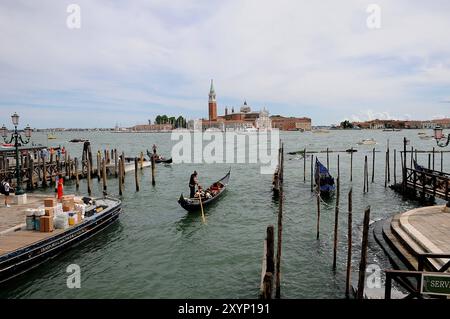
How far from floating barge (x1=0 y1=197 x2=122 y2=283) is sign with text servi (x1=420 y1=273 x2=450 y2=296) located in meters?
10.1

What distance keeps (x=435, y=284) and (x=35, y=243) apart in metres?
10.5

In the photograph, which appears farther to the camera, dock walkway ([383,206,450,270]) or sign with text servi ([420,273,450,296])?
dock walkway ([383,206,450,270])

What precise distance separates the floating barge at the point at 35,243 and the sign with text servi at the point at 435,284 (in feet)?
33.3

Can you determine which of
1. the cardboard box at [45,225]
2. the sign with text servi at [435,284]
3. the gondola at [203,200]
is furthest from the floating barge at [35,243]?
the sign with text servi at [435,284]

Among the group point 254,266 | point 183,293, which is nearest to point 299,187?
point 254,266

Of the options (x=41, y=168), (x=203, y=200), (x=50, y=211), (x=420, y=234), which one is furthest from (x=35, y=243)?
(x=41, y=168)

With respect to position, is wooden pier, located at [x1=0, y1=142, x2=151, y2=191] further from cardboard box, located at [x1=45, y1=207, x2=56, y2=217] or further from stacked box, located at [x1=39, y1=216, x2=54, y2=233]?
stacked box, located at [x1=39, y1=216, x2=54, y2=233]

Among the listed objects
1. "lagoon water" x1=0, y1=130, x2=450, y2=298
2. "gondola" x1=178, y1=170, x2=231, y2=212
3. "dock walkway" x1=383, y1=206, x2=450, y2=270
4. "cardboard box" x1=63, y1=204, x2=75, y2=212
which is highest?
"cardboard box" x1=63, y1=204, x2=75, y2=212

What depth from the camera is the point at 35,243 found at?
10875 millimetres

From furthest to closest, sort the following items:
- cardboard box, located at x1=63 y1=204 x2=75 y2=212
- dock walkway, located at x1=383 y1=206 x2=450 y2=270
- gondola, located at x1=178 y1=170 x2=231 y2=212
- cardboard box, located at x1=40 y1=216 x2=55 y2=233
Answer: gondola, located at x1=178 y1=170 x2=231 y2=212 < cardboard box, located at x1=63 y1=204 x2=75 y2=212 < cardboard box, located at x1=40 y1=216 x2=55 y2=233 < dock walkway, located at x1=383 y1=206 x2=450 y2=270

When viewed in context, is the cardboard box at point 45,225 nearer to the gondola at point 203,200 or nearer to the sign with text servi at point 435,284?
the gondola at point 203,200

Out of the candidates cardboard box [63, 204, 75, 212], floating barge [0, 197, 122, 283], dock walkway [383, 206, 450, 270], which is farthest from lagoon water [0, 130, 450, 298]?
cardboard box [63, 204, 75, 212]

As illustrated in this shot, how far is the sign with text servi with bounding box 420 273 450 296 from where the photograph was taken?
5852 millimetres
